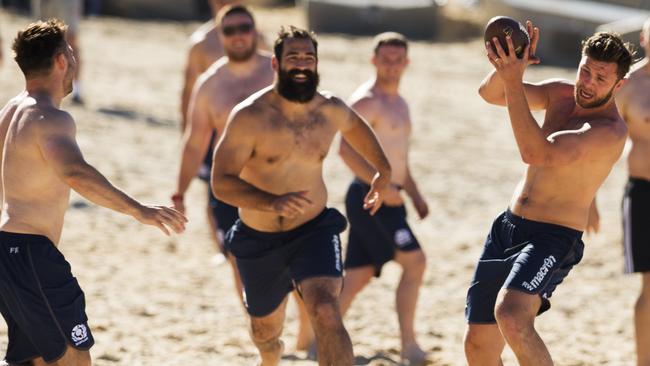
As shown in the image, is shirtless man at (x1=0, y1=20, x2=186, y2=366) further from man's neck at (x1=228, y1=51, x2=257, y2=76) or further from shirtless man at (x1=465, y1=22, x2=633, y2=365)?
man's neck at (x1=228, y1=51, x2=257, y2=76)

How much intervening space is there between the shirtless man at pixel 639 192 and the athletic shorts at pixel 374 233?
1.23 m

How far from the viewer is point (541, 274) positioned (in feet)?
17.6

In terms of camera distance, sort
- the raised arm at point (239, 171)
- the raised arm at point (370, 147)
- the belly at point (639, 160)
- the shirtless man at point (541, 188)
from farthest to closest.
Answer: the belly at point (639, 160) → the raised arm at point (370, 147) → the raised arm at point (239, 171) → the shirtless man at point (541, 188)

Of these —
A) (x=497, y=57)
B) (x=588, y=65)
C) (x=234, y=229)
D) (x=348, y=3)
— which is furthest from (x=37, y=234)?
(x=348, y=3)

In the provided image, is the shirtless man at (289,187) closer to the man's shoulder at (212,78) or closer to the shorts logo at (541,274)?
the shorts logo at (541,274)

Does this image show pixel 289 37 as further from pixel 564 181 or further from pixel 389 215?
pixel 389 215

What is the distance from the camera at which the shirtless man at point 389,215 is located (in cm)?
717

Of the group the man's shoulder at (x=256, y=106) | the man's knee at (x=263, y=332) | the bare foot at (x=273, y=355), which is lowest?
the bare foot at (x=273, y=355)

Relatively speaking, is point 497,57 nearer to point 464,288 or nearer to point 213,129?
point 213,129

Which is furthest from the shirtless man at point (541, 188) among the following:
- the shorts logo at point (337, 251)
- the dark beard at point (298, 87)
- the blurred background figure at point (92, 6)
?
the blurred background figure at point (92, 6)

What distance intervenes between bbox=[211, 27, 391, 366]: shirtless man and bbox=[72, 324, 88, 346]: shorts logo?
0.96 meters

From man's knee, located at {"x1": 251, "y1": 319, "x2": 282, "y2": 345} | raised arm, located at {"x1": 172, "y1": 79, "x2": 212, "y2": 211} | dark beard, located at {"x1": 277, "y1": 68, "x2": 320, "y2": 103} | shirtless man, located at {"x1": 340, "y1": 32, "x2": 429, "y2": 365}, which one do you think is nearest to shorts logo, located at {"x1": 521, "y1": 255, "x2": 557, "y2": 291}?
dark beard, located at {"x1": 277, "y1": 68, "x2": 320, "y2": 103}

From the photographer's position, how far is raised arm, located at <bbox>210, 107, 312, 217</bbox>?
5617mm

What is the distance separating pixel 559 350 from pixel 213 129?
8.37ft
